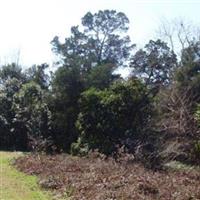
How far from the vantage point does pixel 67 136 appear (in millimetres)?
27859

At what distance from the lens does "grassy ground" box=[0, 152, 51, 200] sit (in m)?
13.4

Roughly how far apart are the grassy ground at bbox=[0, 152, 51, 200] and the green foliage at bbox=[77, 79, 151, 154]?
4695 millimetres

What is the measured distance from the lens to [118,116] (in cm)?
2261

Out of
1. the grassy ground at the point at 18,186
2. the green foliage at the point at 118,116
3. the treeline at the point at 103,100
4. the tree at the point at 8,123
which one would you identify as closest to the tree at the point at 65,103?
the treeline at the point at 103,100

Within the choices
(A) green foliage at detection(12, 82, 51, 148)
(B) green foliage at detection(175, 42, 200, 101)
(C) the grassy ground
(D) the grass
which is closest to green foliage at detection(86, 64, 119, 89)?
(A) green foliage at detection(12, 82, 51, 148)

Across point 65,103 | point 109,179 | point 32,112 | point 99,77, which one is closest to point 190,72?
point 99,77

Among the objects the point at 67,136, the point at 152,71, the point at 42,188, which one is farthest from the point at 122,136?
the point at 152,71

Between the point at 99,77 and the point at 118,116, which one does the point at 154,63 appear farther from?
the point at 118,116

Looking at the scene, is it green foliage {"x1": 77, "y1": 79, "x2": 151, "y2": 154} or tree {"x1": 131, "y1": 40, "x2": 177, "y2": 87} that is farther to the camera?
tree {"x1": 131, "y1": 40, "x2": 177, "y2": 87}

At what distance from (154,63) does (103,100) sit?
15.5 metres

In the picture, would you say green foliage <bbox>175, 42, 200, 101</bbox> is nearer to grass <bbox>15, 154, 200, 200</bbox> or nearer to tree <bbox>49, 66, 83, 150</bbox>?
tree <bbox>49, 66, 83, 150</bbox>

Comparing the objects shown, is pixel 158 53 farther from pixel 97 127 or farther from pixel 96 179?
pixel 96 179

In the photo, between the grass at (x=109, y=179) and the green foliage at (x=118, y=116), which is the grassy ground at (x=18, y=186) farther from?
the green foliage at (x=118, y=116)

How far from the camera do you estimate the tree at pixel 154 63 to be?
37.4 m
